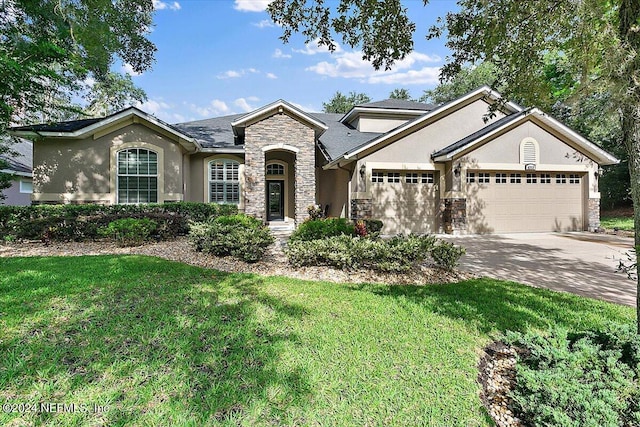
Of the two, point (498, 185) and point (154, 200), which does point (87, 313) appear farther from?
point (498, 185)

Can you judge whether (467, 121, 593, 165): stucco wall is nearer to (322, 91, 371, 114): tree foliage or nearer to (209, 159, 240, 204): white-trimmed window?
(209, 159, 240, 204): white-trimmed window

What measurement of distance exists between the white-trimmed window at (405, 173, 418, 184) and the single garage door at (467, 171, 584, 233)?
219 centimetres

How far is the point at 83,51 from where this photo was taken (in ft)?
41.7

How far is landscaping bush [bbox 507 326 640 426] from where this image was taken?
230 cm

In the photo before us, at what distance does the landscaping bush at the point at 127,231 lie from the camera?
8438 mm

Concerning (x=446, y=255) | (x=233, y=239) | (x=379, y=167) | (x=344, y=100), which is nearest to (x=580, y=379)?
(x=446, y=255)

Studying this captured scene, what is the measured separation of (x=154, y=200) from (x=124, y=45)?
7368 mm

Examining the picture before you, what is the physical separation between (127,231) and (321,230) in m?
5.50

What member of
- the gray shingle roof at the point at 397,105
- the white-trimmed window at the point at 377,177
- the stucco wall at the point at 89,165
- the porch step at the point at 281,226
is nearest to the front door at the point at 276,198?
the porch step at the point at 281,226

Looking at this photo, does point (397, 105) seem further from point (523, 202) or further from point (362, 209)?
point (523, 202)

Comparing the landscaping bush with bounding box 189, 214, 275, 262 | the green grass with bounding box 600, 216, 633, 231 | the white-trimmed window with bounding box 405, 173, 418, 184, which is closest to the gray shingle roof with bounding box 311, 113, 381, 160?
the white-trimmed window with bounding box 405, 173, 418, 184

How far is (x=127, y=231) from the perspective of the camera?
8.45 meters

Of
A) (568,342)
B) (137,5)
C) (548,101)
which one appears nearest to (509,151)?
(548,101)

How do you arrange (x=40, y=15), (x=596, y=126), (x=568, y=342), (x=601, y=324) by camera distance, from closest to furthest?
(x=568, y=342) → (x=596, y=126) → (x=601, y=324) → (x=40, y=15)
